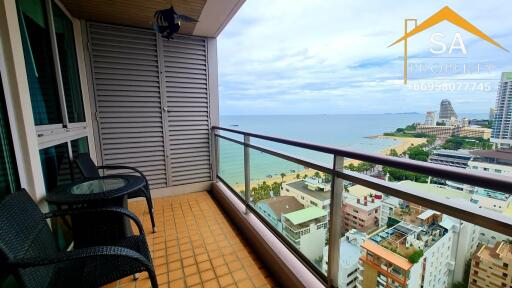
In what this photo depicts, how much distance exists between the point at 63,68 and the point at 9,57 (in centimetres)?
138

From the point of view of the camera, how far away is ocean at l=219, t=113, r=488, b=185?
4.86 ft

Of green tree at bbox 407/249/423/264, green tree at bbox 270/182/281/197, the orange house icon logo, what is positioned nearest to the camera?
green tree at bbox 407/249/423/264

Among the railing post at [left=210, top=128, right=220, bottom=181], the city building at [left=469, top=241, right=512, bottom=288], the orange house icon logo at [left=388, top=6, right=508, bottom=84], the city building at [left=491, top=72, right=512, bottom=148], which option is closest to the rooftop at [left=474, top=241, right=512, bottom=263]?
the city building at [left=469, top=241, right=512, bottom=288]

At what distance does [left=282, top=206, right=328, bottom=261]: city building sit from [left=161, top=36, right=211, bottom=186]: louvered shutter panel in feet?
8.14

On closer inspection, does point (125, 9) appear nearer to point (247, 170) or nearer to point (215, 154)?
point (215, 154)

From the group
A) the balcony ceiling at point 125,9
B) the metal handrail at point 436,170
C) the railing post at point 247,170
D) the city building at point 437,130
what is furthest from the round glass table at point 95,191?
the city building at point 437,130

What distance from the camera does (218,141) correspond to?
151 inches

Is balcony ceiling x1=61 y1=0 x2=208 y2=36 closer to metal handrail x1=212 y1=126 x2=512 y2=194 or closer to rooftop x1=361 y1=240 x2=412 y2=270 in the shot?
metal handrail x1=212 y1=126 x2=512 y2=194

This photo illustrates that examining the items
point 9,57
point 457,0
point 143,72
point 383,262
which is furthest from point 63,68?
point 457,0

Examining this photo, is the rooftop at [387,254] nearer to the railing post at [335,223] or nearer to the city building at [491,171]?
the railing post at [335,223]

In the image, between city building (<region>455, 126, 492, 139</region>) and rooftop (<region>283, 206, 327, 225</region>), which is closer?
city building (<region>455, 126, 492, 139</region>)

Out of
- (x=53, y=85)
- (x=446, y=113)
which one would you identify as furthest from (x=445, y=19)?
(x=53, y=85)

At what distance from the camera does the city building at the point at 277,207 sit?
1780 mm

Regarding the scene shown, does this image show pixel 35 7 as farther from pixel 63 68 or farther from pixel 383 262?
pixel 383 262
